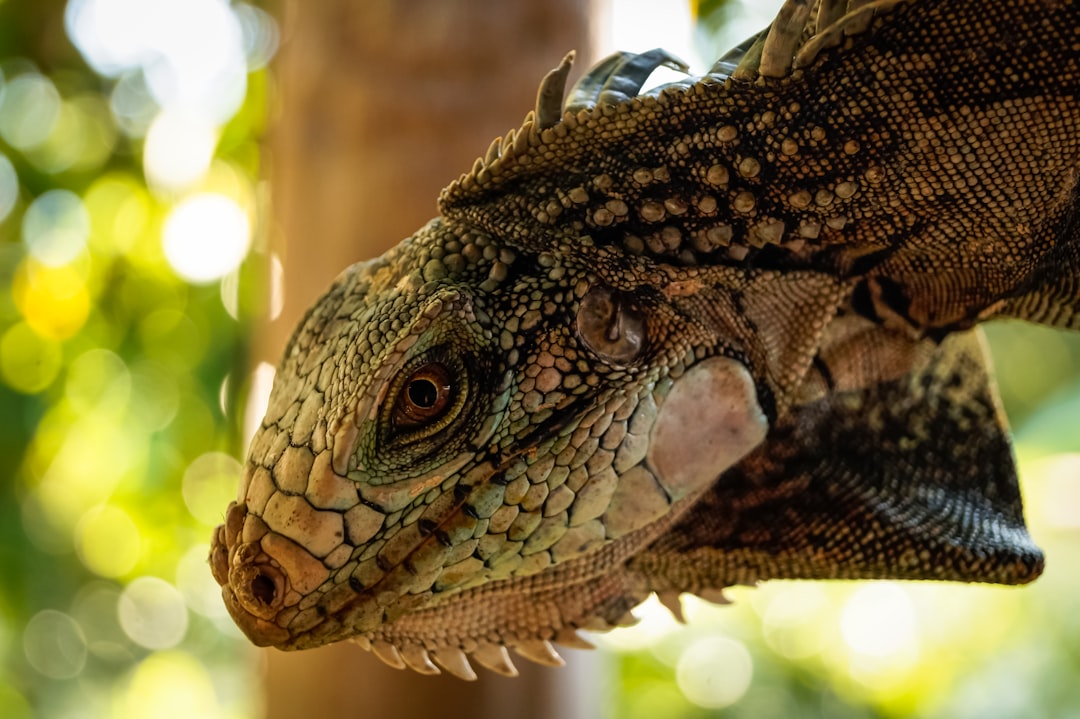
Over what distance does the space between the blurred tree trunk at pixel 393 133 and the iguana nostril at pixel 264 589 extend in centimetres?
127

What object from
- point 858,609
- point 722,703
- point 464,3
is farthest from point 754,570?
point 722,703

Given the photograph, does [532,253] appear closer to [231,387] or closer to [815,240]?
[815,240]

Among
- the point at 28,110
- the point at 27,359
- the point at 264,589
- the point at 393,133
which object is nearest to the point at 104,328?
the point at 27,359

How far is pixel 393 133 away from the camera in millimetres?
2166

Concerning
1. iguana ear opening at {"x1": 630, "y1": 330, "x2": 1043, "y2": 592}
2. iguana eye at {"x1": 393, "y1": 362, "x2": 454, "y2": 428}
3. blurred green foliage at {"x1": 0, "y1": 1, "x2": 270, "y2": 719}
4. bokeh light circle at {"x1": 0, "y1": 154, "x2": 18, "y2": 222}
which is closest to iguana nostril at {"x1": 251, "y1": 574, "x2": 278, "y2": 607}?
iguana eye at {"x1": 393, "y1": 362, "x2": 454, "y2": 428}

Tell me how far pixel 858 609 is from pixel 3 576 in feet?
14.9

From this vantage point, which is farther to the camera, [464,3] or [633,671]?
[633,671]

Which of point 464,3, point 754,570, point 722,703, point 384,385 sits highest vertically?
point 464,3

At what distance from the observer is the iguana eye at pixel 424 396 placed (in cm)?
102

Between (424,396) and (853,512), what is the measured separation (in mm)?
664

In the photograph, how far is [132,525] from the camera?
4.89 meters

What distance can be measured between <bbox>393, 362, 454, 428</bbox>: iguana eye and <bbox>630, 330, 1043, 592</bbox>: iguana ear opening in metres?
0.44

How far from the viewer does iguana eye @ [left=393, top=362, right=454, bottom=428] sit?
102cm

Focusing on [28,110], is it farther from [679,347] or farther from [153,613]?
[679,347]
